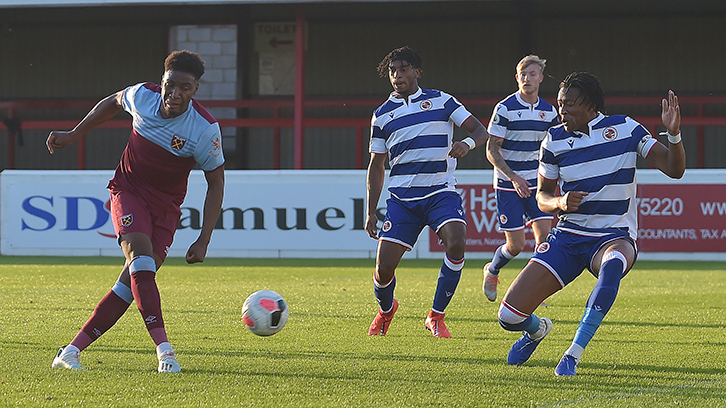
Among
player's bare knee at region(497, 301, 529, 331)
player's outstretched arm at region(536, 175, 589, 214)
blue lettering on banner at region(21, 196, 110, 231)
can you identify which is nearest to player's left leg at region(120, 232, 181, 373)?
player's bare knee at region(497, 301, 529, 331)

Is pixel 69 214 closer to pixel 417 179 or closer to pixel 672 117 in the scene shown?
pixel 417 179

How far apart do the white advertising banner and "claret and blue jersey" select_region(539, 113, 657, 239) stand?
9.49 metres

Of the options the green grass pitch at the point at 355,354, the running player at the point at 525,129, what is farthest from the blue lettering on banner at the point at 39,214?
the running player at the point at 525,129

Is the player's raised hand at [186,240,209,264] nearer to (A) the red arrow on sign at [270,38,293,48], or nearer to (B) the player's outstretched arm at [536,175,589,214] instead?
(B) the player's outstretched arm at [536,175,589,214]

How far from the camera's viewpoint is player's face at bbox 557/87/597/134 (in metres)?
5.02

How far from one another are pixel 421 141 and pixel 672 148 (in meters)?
2.15

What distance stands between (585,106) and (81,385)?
278cm

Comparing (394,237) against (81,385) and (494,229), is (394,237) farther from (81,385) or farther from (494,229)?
(494,229)

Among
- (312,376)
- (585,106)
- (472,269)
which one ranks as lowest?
(472,269)

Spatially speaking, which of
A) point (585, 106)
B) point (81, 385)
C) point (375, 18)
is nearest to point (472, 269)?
point (585, 106)

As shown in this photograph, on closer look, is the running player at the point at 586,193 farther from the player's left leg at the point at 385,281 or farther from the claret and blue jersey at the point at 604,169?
the player's left leg at the point at 385,281

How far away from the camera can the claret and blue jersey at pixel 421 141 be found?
6637 millimetres

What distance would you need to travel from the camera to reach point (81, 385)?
4539 mm

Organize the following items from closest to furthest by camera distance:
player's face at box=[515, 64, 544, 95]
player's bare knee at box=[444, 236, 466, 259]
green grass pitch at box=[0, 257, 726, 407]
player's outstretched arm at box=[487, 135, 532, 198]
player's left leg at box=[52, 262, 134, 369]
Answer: green grass pitch at box=[0, 257, 726, 407] → player's left leg at box=[52, 262, 134, 369] → player's bare knee at box=[444, 236, 466, 259] → player's outstretched arm at box=[487, 135, 532, 198] → player's face at box=[515, 64, 544, 95]
